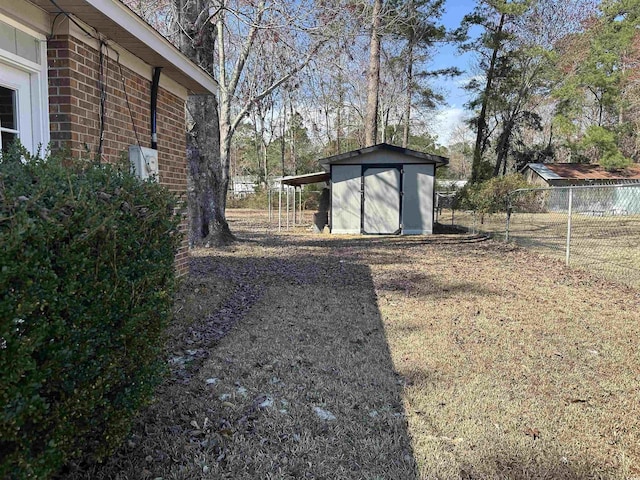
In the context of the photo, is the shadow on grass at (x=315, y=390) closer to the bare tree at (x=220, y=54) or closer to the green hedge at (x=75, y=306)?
the green hedge at (x=75, y=306)

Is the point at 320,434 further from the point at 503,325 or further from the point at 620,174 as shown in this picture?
the point at 620,174

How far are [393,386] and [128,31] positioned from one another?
3.55 m

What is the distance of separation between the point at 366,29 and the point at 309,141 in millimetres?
34403

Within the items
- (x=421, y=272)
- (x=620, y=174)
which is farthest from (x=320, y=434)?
(x=620, y=174)

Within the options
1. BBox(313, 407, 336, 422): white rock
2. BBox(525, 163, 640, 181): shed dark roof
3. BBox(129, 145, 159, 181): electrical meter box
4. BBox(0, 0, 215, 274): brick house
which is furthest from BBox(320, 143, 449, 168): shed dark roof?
BBox(525, 163, 640, 181): shed dark roof

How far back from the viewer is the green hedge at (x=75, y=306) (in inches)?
54.2

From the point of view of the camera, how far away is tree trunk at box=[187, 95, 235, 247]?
1012cm

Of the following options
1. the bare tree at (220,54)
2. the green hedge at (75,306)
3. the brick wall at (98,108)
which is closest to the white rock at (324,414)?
the green hedge at (75,306)

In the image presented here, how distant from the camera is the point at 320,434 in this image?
2.69 metres

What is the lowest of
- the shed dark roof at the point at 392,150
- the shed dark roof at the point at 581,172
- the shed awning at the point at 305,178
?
the shed awning at the point at 305,178

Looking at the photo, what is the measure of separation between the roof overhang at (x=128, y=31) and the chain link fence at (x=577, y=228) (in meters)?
6.17

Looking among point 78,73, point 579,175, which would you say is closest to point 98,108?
point 78,73

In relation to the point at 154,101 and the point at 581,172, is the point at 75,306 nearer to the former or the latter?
the point at 154,101

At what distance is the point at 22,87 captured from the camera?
352 cm
